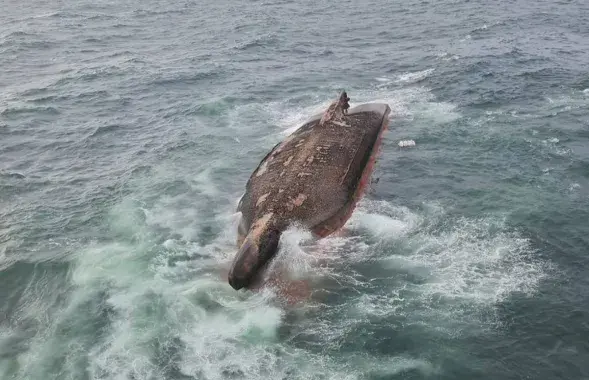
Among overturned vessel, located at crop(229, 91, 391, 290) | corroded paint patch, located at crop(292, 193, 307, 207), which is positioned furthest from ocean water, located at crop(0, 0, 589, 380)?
corroded paint patch, located at crop(292, 193, 307, 207)

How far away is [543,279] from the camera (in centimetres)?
2438

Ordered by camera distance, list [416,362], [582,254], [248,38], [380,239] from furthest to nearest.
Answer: [248,38], [380,239], [582,254], [416,362]

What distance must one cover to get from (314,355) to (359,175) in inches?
588

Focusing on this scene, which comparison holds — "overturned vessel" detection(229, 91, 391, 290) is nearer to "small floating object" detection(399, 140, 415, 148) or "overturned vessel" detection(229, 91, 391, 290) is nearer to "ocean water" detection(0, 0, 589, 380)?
"ocean water" detection(0, 0, 589, 380)

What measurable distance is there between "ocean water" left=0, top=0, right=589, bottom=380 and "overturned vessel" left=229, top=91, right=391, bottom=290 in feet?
3.15

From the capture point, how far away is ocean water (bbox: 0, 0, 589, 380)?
21891mm

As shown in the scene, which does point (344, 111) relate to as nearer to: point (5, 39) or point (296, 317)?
point (296, 317)

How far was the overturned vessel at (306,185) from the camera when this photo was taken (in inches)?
1043

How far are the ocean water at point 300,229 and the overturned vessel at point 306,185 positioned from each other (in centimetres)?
96

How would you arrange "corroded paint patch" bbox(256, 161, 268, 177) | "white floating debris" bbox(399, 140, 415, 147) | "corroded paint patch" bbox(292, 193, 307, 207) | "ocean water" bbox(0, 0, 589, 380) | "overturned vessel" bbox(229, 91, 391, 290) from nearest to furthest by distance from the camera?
"ocean water" bbox(0, 0, 589, 380) → "overturned vessel" bbox(229, 91, 391, 290) → "corroded paint patch" bbox(292, 193, 307, 207) → "corroded paint patch" bbox(256, 161, 268, 177) → "white floating debris" bbox(399, 140, 415, 147)

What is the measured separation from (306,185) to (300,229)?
3476mm

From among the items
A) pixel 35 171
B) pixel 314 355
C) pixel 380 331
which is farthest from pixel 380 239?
pixel 35 171

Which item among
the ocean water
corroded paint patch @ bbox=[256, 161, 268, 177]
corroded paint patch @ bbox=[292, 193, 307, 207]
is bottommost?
the ocean water

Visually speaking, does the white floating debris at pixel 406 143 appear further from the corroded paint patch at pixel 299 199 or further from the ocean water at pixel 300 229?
the corroded paint patch at pixel 299 199
